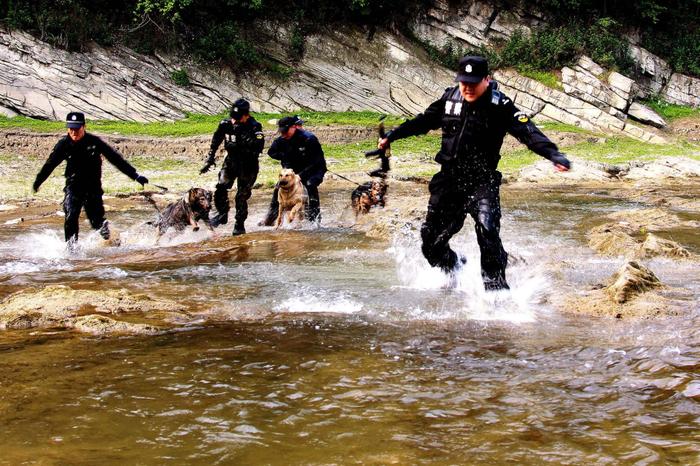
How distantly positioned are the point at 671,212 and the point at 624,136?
16308 millimetres

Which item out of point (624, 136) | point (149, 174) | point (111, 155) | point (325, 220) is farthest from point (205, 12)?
point (111, 155)

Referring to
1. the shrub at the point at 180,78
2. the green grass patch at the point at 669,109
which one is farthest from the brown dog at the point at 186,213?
the green grass patch at the point at 669,109

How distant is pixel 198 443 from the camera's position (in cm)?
317

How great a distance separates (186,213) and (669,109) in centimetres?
2718

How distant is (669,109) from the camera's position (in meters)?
31.8

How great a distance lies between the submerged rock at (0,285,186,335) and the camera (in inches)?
199

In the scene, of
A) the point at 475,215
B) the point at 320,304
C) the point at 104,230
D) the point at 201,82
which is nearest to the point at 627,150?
the point at 201,82

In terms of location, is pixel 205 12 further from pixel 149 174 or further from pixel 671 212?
pixel 671 212

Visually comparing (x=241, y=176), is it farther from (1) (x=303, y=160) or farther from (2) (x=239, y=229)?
(1) (x=303, y=160)

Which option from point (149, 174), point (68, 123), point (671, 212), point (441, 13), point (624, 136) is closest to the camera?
point (68, 123)

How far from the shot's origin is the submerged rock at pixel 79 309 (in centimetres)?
504

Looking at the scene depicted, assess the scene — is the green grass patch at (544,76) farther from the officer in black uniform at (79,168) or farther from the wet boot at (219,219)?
the officer in black uniform at (79,168)

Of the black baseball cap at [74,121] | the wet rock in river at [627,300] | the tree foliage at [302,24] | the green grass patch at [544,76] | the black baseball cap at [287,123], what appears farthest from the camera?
the green grass patch at [544,76]

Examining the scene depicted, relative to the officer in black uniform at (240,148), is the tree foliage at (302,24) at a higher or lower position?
higher
